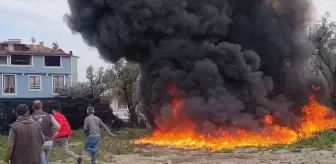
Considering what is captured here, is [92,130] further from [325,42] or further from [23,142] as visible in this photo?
[325,42]

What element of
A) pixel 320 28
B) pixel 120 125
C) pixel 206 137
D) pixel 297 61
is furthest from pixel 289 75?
pixel 120 125

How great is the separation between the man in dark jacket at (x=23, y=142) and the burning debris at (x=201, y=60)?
47.0 ft

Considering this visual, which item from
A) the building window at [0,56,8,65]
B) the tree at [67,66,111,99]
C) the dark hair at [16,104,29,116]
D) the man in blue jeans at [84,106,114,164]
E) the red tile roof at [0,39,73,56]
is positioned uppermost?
the red tile roof at [0,39,73,56]

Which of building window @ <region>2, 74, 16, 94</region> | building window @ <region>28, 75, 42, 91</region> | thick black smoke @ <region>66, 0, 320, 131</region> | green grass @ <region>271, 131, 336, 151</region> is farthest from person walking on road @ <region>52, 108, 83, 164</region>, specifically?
building window @ <region>28, 75, 42, 91</region>

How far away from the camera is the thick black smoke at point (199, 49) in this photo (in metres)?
24.6

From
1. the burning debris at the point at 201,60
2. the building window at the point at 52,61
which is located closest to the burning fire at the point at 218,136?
the burning debris at the point at 201,60

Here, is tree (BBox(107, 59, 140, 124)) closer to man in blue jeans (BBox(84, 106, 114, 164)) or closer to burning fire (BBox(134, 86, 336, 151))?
burning fire (BBox(134, 86, 336, 151))

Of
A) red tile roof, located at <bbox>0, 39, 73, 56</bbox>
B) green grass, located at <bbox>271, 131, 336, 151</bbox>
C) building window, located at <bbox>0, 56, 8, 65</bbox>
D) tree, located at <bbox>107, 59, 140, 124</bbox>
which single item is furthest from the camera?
red tile roof, located at <bbox>0, 39, 73, 56</bbox>

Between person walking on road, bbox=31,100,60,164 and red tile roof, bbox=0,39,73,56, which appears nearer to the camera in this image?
person walking on road, bbox=31,100,60,164

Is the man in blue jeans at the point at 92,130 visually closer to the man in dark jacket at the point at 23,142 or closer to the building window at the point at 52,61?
the man in dark jacket at the point at 23,142

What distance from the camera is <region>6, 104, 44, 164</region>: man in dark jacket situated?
820 cm

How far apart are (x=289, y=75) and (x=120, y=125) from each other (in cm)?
1453

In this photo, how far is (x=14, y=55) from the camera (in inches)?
2068

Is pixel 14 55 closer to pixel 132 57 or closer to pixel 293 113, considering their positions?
pixel 132 57
